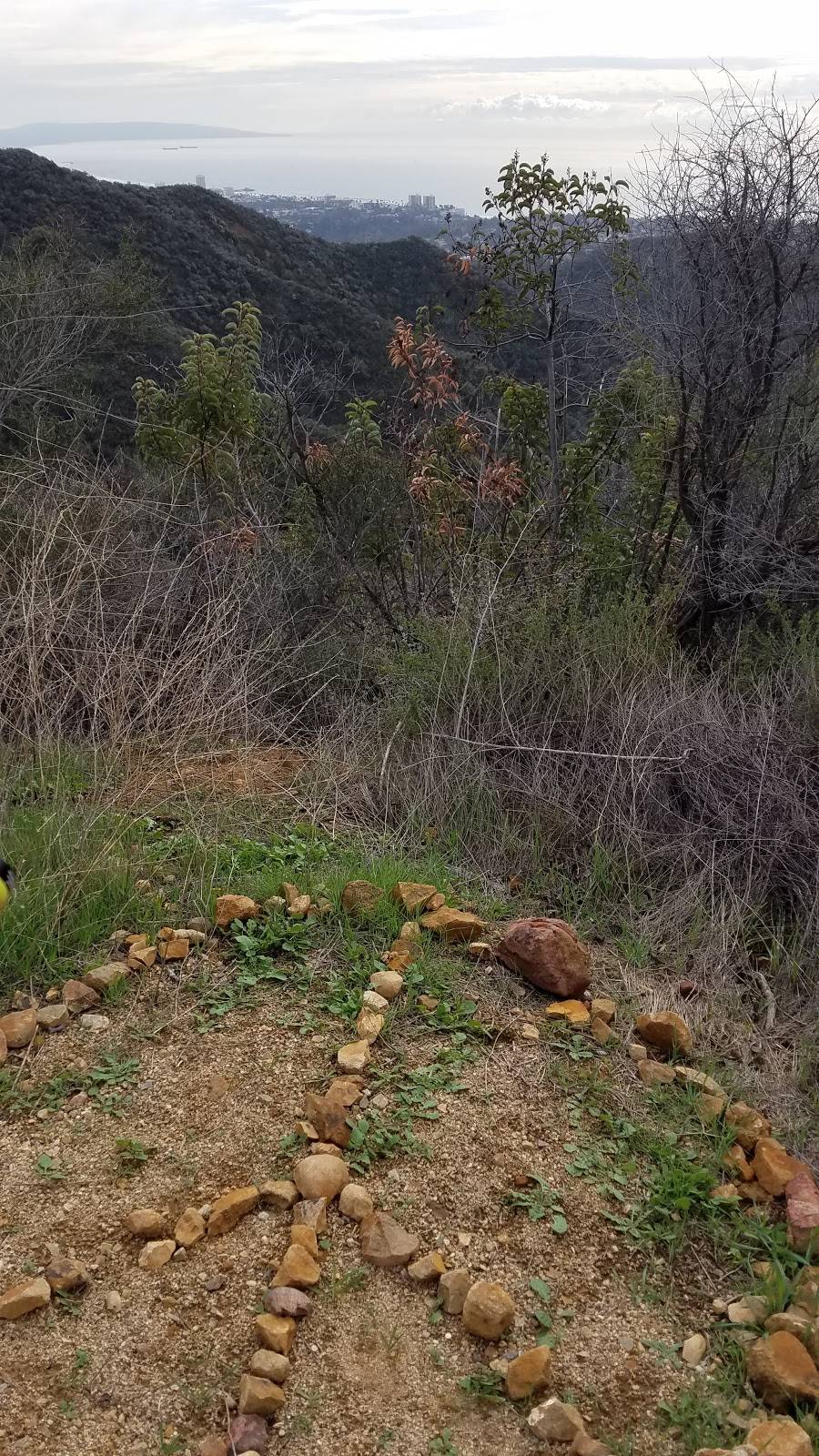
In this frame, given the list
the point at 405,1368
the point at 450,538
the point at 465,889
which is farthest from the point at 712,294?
the point at 405,1368

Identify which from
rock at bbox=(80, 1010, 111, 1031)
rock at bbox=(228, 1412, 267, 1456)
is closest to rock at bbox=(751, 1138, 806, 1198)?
rock at bbox=(228, 1412, 267, 1456)

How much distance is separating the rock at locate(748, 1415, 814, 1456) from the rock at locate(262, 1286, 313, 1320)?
0.74 meters

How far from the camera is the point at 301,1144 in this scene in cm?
213

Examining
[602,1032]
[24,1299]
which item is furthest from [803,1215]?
[24,1299]

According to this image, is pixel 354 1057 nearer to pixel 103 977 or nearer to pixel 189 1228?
pixel 189 1228

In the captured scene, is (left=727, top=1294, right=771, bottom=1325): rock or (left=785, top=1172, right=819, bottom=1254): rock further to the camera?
(left=785, top=1172, right=819, bottom=1254): rock

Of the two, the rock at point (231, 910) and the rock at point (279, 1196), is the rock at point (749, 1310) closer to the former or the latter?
the rock at point (279, 1196)

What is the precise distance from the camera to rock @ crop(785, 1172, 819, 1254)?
1.95 m

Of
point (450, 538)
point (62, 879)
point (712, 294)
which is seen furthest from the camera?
point (450, 538)

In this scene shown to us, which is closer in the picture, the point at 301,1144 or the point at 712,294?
the point at 301,1144

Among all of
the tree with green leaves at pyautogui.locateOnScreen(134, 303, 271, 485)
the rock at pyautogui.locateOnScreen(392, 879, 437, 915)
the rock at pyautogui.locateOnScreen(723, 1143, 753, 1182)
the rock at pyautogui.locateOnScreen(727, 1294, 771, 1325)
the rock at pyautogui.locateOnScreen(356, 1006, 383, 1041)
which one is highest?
the tree with green leaves at pyautogui.locateOnScreen(134, 303, 271, 485)

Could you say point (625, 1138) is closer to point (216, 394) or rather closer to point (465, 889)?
point (465, 889)

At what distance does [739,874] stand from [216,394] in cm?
427

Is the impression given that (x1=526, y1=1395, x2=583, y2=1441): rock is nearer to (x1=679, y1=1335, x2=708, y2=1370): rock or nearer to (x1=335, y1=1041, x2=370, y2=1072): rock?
(x1=679, y1=1335, x2=708, y2=1370): rock
